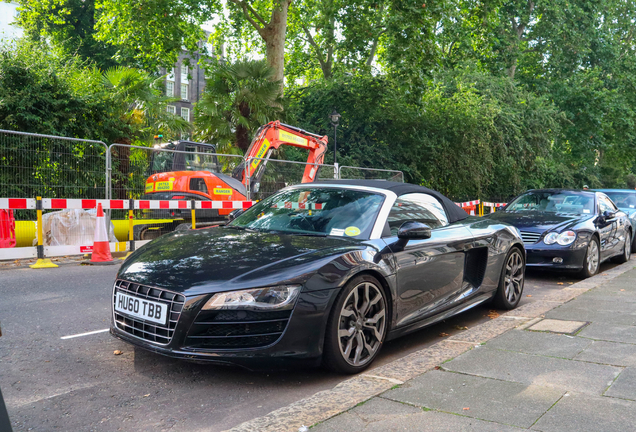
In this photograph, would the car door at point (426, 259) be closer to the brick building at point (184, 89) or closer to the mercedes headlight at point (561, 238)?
the mercedes headlight at point (561, 238)

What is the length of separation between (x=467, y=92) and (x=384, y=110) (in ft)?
12.3

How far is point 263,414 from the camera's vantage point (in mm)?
3117

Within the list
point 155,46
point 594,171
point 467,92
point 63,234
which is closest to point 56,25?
point 155,46

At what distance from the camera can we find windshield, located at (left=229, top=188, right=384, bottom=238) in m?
4.37

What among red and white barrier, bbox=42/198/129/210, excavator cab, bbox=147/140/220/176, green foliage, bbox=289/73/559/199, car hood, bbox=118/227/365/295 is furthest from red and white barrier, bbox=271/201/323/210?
green foliage, bbox=289/73/559/199

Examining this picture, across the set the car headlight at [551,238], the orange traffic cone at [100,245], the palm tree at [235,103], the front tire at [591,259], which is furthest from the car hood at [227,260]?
the palm tree at [235,103]

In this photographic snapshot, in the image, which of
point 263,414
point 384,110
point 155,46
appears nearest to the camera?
point 263,414

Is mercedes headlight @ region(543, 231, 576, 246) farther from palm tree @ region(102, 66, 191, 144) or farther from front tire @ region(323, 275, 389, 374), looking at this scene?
palm tree @ region(102, 66, 191, 144)

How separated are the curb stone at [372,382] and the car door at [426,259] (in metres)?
0.33

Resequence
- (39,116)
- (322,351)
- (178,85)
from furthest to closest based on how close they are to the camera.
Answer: (178,85)
(39,116)
(322,351)

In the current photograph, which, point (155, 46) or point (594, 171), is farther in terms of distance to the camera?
point (594, 171)

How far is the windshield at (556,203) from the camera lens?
951 centimetres

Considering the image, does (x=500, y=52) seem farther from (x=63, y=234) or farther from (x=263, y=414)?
(x=263, y=414)

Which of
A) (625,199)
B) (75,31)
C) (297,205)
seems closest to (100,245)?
(297,205)
